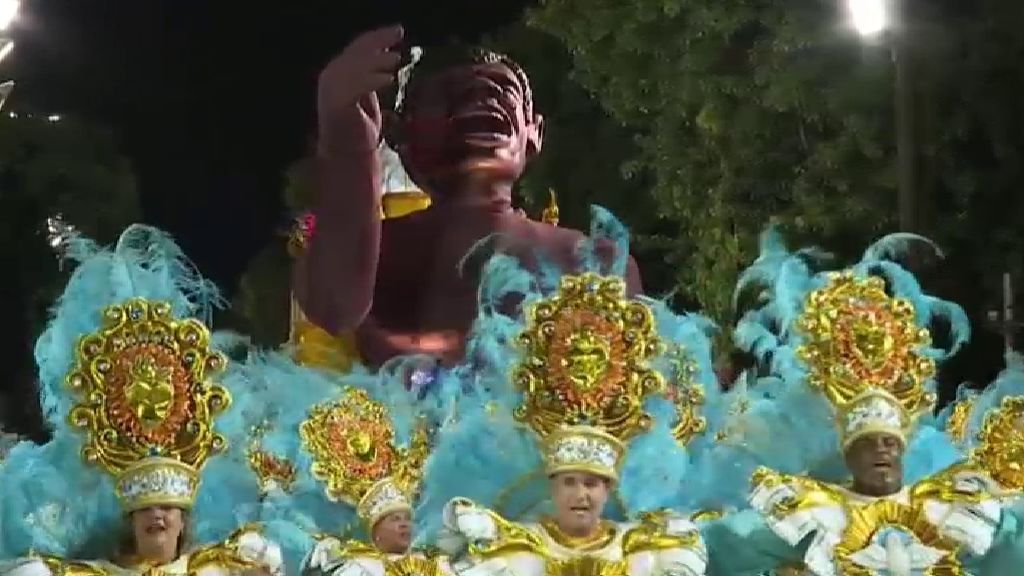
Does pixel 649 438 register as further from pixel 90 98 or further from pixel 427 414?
pixel 90 98

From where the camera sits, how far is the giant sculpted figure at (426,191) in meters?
3.86

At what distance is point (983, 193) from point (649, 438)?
2.29 meters

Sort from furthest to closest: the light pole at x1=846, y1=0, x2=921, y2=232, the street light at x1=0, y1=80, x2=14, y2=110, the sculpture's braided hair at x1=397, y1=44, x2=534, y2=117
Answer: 1. the light pole at x1=846, y1=0, x2=921, y2=232
2. the street light at x1=0, y1=80, x2=14, y2=110
3. the sculpture's braided hair at x1=397, y1=44, x2=534, y2=117

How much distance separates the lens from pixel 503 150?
4.11 m

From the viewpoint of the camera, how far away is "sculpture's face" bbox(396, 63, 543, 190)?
407 cm

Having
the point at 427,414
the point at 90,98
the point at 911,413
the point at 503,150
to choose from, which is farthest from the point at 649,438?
the point at 90,98

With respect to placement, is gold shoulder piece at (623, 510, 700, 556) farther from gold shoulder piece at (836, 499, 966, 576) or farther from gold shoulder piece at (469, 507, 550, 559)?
gold shoulder piece at (836, 499, 966, 576)

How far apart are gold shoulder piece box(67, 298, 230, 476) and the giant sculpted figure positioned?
1238 millimetres

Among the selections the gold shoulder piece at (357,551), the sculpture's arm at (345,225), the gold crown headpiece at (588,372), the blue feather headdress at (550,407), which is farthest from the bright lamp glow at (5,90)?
the gold crown headpiece at (588,372)

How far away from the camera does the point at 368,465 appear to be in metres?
3.18

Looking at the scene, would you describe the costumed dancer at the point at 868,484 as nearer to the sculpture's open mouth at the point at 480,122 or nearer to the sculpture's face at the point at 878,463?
the sculpture's face at the point at 878,463

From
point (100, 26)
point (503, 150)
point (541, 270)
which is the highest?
point (100, 26)

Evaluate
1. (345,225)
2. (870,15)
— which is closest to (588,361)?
(345,225)

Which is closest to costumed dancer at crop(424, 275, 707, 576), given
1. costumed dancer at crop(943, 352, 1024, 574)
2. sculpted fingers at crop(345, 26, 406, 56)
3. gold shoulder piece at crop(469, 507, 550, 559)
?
gold shoulder piece at crop(469, 507, 550, 559)
